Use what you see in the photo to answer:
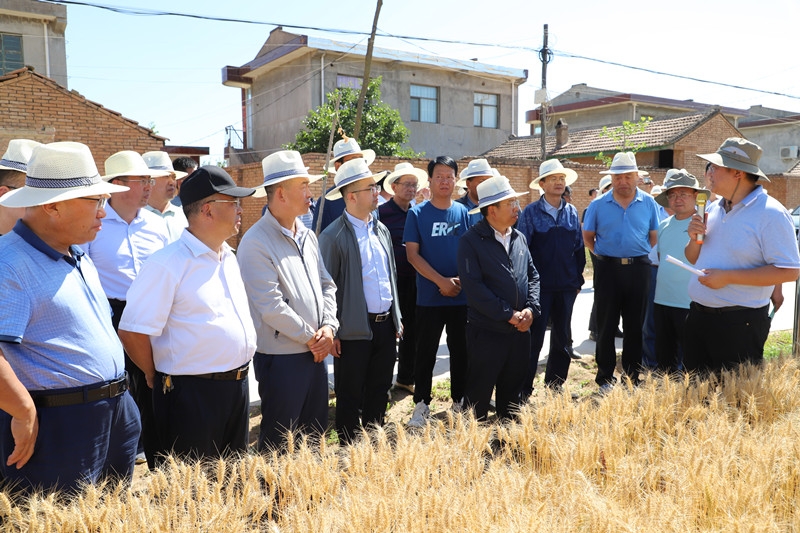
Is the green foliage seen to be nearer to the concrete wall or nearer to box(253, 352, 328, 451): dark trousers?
the concrete wall

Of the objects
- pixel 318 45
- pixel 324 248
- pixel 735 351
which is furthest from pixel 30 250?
pixel 318 45

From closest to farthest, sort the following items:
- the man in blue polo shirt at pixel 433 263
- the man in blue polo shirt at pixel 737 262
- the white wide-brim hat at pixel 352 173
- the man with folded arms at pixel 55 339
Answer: the man with folded arms at pixel 55 339 → the man in blue polo shirt at pixel 737 262 → the white wide-brim hat at pixel 352 173 → the man in blue polo shirt at pixel 433 263

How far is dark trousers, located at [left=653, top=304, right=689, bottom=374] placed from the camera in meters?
5.13

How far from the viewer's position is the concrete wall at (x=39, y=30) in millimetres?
20297

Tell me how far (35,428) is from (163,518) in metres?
0.69

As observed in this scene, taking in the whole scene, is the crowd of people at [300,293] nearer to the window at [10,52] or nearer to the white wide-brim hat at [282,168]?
the white wide-brim hat at [282,168]

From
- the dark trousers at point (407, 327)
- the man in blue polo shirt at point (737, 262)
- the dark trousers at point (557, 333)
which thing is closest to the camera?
the man in blue polo shirt at point (737, 262)

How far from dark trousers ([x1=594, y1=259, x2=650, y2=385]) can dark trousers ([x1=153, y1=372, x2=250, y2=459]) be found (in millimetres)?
3790

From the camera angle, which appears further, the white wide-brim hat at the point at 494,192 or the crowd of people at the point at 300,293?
the white wide-brim hat at the point at 494,192

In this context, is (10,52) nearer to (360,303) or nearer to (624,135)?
(624,135)

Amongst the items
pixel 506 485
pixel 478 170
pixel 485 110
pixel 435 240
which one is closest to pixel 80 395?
pixel 506 485

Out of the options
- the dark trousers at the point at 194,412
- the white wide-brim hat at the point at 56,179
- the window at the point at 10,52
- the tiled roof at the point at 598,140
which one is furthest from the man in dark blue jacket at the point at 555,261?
the window at the point at 10,52

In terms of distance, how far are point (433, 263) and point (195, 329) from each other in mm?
2587

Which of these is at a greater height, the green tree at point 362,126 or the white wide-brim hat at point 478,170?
the green tree at point 362,126
